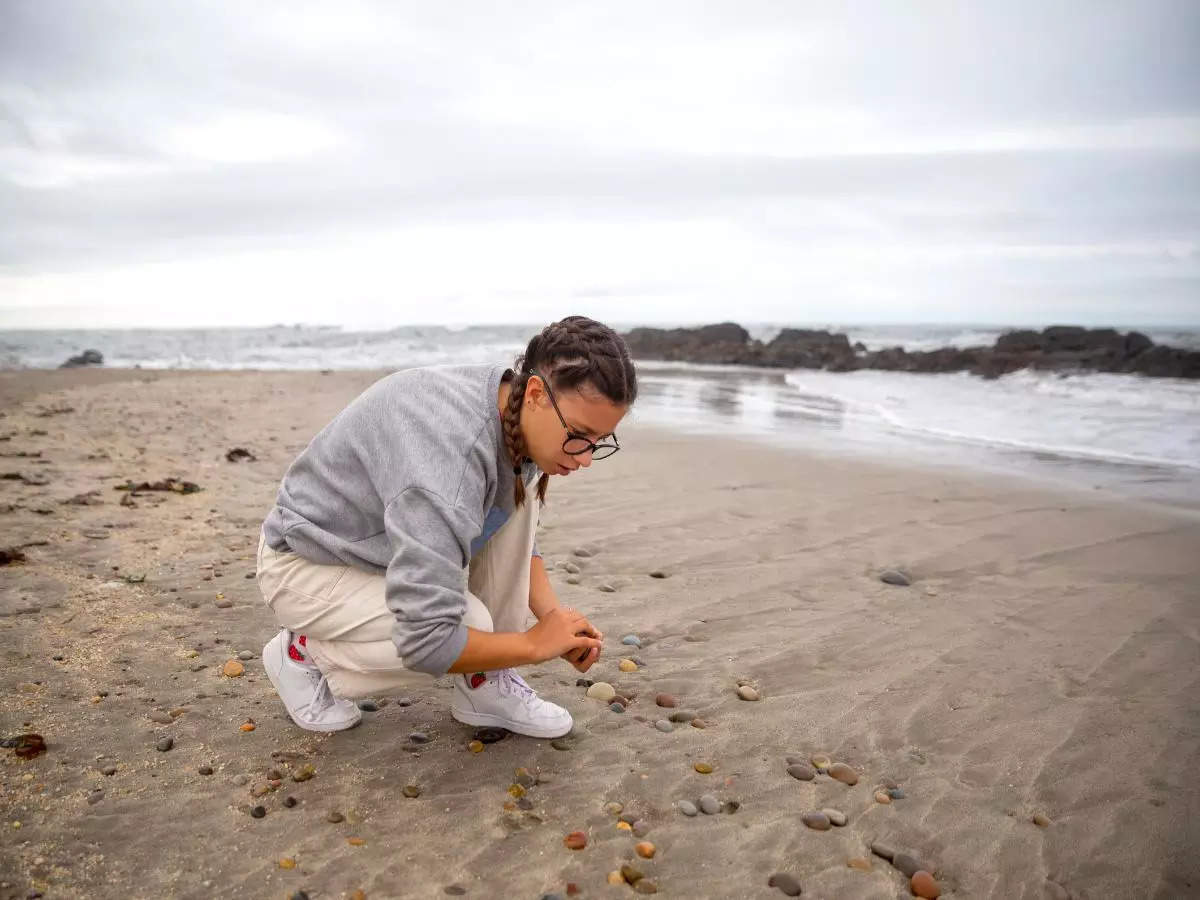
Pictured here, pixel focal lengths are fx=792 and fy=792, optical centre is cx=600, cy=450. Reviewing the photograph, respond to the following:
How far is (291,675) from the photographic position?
2676mm

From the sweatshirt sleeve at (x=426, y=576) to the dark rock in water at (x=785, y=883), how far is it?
3.29ft

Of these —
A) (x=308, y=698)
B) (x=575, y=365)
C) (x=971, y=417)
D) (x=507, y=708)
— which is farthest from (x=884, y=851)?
Answer: (x=971, y=417)

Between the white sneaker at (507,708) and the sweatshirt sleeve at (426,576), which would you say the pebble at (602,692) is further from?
the sweatshirt sleeve at (426,576)

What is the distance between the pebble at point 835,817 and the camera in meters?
2.29

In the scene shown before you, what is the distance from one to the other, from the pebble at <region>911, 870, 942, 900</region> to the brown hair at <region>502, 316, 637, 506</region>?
1.46 m

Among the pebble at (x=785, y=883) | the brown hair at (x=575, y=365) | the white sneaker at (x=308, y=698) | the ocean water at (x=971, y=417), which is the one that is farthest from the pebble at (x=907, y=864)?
the ocean water at (x=971, y=417)

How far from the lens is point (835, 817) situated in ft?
7.52

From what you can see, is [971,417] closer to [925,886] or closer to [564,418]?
[925,886]

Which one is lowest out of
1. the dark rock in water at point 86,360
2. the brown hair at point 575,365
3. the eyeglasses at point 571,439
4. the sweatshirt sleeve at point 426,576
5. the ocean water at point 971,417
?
the dark rock in water at point 86,360

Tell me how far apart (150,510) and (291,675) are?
325cm

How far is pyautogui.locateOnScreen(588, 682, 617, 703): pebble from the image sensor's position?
299cm

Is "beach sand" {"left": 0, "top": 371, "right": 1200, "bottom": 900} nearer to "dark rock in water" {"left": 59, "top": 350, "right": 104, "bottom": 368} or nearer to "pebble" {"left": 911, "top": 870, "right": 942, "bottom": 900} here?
"pebble" {"left": 911, "top": 870, "right": 942, "bottom": 900}

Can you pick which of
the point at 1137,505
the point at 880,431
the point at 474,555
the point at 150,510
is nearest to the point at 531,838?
the point at 474,555

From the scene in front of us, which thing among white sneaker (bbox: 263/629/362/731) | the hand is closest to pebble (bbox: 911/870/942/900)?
the hand
